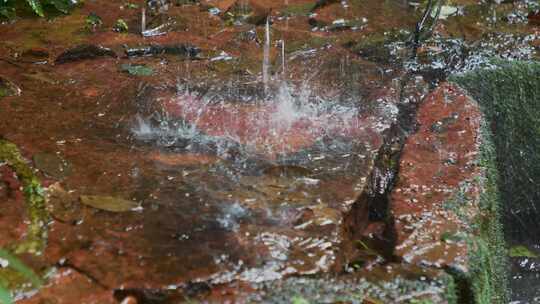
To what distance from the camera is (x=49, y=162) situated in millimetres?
2418

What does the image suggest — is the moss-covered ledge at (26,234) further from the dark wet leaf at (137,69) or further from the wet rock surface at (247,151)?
the dark wet leaf at (137,69)

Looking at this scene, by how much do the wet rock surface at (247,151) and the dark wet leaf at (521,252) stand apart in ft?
3.17

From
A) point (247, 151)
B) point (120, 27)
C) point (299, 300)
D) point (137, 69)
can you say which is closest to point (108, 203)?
point (247, 151)

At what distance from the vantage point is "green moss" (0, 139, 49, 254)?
2.00 m

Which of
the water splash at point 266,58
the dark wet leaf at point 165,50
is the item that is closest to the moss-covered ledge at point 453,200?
the water splash at point 266,58

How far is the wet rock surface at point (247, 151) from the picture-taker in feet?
6.22

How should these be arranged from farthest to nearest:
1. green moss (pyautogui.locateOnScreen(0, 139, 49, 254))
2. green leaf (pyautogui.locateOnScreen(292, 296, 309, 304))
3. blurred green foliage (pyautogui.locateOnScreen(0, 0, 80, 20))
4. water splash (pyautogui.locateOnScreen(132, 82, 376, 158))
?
blurred green foliage (pyautogui.locateOnScreen(0, 0, 80, 20))
water splash (pyautogui.locateOnScreen(132, 82, 376, 158))
green moss (pyautogui.locateOnScreen(0, 139, 49, 254))
green leaf (pyautogui.locateOnScreen(292, 296, 309, 304))

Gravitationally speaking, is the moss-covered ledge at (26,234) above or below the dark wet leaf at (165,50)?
below

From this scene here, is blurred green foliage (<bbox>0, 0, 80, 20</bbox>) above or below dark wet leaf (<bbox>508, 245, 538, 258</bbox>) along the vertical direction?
above

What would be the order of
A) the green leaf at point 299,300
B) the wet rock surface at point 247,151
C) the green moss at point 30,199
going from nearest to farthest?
the green leaf at point 299,300 → the wet rock surface at point 247,151 → the green moss at point 30,199

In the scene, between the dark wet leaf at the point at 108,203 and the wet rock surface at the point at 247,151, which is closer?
the wet rock surface at the point at 247,151

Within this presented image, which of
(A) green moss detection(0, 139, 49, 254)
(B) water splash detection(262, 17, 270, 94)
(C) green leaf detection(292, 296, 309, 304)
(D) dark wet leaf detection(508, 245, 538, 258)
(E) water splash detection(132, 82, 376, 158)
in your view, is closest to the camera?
(C) green leaf detection(292, 296, 309, 304)

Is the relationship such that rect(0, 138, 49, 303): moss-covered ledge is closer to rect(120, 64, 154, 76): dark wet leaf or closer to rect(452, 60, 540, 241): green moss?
rect(120, 64, 154, 76): dark wet leaf

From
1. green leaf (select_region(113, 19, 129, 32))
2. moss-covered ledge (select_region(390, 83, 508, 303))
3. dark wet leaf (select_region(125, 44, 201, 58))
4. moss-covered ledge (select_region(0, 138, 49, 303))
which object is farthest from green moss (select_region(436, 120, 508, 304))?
green leaf (select_region(113, 19, 129, 32))
